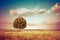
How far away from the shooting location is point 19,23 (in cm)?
283

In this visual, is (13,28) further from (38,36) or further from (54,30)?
(54,30)

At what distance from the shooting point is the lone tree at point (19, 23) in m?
2.83

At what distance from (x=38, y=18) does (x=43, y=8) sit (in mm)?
213

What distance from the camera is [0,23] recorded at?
2.87m

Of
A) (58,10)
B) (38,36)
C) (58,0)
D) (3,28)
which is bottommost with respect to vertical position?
(38,36)

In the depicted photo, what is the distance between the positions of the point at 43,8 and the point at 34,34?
522 millimetres

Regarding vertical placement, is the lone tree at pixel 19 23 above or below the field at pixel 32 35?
above

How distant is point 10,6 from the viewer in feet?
9.43

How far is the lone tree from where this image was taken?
2.83 m

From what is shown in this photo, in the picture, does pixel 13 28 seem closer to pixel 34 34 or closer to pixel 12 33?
pixel 12 33

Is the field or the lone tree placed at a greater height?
the lone tree

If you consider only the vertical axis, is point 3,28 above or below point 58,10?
below

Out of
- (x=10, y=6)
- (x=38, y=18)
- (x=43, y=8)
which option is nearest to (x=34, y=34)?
(x=38, y=18)

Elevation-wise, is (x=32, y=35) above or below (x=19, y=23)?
below
